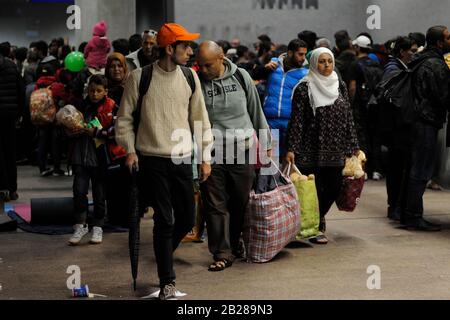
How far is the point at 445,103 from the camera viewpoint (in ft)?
28.6

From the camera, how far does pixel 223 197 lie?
7.30m

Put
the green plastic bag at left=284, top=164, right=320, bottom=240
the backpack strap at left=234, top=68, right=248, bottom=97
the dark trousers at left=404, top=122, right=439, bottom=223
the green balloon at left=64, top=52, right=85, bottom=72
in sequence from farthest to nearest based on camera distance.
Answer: the green balloon at left=64, top=52, right=85, bottom=72, the dark trousers at left=404, top=122, right=439, bottom=223, the green plastic bag at left=284, top=164, right=320, bottom=240, the backpack strap at left=234, top=68, right=248, bottom=97

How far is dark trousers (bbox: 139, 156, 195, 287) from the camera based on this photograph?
Answer: 618cm

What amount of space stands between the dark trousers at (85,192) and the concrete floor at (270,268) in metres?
0.28

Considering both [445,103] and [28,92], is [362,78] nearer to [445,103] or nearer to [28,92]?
[445,103]

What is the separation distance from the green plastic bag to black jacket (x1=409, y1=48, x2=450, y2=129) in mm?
1556

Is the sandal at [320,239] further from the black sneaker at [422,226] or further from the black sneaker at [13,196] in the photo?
the black sneaker at [13,196]

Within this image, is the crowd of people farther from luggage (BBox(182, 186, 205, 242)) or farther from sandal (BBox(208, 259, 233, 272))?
luggage (BBox(182, 186, 205, 242))

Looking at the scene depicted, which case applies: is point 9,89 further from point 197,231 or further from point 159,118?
point 159,118

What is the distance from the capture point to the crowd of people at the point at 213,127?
624cm

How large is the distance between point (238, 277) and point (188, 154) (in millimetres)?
1201

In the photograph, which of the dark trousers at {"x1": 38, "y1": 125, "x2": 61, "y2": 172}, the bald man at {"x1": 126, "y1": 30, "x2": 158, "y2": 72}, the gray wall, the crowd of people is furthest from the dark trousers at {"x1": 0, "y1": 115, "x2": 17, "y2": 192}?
the gray wall

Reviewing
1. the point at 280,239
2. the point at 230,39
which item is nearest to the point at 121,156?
the point at 280,239

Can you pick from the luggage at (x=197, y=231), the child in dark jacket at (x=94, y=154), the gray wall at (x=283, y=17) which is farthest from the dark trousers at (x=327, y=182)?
the gray wall at (x=283, y=17)
